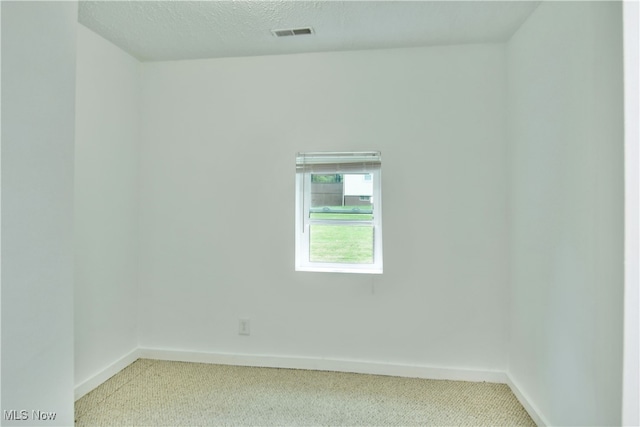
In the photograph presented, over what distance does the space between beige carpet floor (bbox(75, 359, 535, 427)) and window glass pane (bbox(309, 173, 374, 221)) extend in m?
1.18

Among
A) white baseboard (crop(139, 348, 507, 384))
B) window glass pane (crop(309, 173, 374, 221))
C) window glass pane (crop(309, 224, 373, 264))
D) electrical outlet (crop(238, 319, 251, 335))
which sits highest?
window glass pane (crop(309, 173, 374, 221))

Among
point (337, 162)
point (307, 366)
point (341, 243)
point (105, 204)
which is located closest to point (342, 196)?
point (337, 162)

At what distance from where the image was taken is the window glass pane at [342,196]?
8.55 ft

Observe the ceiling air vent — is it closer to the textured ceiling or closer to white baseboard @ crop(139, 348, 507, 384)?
the textured ceiling

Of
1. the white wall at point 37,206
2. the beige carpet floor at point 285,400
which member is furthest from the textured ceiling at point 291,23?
the beige carpet floor at point 285,400

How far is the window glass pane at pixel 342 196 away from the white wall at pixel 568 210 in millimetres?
1002

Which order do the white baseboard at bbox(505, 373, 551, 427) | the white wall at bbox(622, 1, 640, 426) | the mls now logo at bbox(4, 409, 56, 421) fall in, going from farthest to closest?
the white baseboard at bbox(505, 373, 551, 427), the mls now logo at bbox(4, 409, 56, 421), the white wall at bbox(622, 1, 640, 426)

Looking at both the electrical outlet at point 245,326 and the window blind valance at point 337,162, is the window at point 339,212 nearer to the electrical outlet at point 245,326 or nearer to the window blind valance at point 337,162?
the window blind valance at point 337,162

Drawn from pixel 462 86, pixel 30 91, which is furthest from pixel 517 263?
pixel 30 91

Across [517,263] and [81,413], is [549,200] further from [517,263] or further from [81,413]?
[81,413]

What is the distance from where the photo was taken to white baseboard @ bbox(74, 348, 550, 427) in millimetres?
2363

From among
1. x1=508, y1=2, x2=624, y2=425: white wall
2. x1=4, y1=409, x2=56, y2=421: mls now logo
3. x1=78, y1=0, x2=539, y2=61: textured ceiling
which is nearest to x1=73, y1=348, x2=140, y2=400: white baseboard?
x1=4, y1=409, x2=56, y2=421: mls now logo

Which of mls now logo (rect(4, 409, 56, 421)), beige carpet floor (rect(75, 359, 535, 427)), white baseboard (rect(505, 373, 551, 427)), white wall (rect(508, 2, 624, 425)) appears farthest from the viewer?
beige carpet floor (rect(75, 359, 535, 427))

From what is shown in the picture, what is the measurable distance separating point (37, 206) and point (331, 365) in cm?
207
